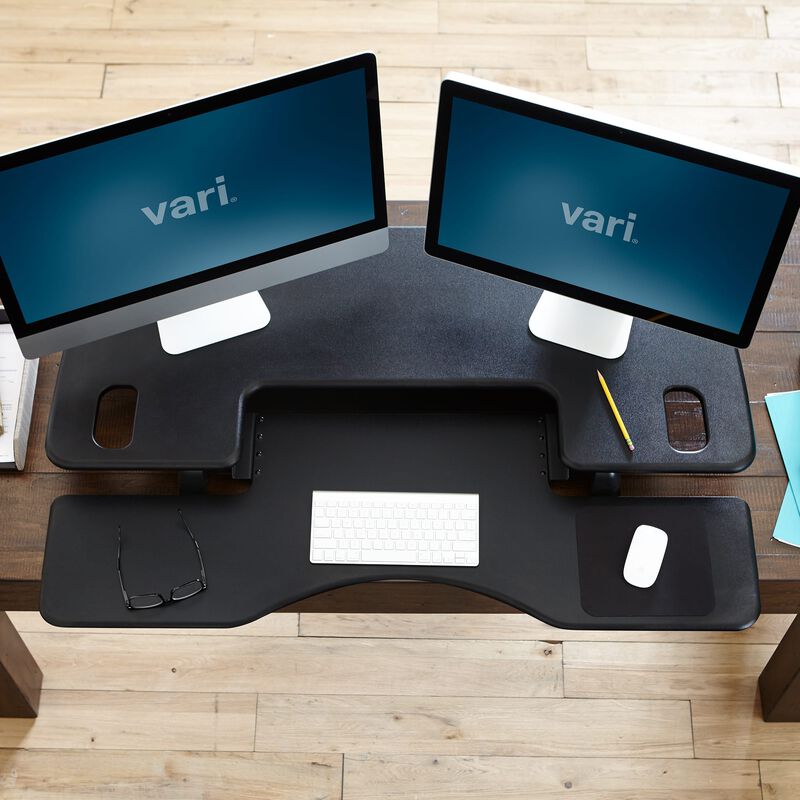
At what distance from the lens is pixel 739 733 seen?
2.11 meters

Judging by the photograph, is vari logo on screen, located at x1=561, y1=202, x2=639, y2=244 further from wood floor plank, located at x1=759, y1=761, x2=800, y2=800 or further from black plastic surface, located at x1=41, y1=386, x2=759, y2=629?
wood floor plank, located at x1=759, y1=761, x2=800, y2=800

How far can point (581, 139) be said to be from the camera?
137cm

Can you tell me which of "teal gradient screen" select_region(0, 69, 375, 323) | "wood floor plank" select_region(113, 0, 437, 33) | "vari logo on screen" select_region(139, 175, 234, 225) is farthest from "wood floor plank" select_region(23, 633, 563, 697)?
"wood floor plank" select_region(113, 0, 437, 33)

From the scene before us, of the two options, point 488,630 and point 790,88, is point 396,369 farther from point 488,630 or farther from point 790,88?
point 790,88

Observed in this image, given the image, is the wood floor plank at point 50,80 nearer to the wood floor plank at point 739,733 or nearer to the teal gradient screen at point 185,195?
the teal gradient screen at point 185,195

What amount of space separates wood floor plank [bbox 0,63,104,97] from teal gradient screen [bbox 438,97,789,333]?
1841 millimetres

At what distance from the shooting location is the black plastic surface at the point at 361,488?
1.51 meters

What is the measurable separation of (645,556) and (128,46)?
2.34 meters

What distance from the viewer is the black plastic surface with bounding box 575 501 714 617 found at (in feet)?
4.94

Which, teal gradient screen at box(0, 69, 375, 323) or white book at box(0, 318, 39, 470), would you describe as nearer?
teal gradient screen at box(0, 69, 375, 323)

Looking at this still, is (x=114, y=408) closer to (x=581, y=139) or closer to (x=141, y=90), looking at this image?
(x=581, y=139)

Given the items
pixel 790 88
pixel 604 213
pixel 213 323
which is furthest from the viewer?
pixel 790 88

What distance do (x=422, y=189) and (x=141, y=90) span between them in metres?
0.92

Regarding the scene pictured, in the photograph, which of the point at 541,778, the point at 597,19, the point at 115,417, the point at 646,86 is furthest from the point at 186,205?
the point at 597,19
